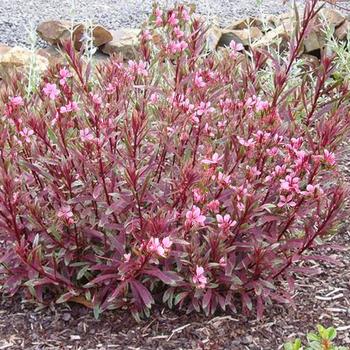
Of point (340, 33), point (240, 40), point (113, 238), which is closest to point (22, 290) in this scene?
point (113, 238)

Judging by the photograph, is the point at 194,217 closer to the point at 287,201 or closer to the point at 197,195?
the point at 197,195

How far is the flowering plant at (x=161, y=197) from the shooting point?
2559 mm

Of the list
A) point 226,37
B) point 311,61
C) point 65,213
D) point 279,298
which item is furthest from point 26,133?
point 226,37

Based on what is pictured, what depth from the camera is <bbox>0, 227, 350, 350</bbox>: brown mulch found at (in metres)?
2.79

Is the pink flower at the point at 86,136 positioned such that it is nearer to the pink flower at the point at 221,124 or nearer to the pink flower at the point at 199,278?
the pink flower at the point at 199,278

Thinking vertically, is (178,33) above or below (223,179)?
above

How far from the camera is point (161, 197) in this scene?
269 centimetres

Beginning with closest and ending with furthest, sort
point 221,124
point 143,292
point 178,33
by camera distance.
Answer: point 143,292 < point 221,124 < point 178,33

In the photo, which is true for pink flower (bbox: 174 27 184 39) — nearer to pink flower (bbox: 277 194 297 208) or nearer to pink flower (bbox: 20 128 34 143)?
pink flower (bbox: 20 128 34 143)

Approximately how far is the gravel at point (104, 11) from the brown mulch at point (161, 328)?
5403mm

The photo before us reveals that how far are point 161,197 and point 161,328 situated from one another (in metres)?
0.54

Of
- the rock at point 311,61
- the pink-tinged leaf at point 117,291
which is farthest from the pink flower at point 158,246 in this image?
the rock at point 311,61

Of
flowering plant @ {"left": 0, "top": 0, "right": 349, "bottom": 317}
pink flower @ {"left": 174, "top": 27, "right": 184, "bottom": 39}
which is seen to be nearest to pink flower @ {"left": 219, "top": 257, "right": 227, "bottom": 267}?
flowering plant @ {"left": 0, "top": 0, "right": 349, "bottom": 317}

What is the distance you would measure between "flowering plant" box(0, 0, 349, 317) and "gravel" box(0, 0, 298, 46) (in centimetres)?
529
